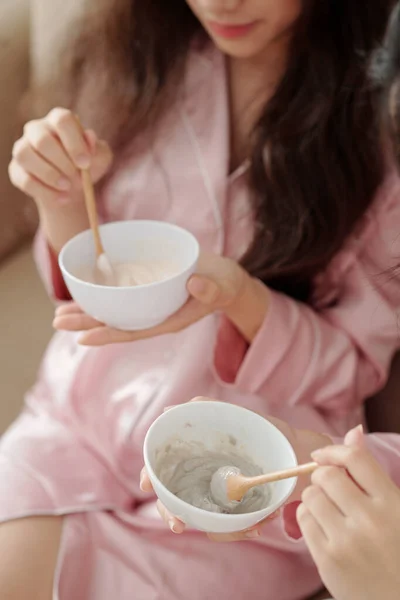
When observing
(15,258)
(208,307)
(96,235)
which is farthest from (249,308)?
(15,258)

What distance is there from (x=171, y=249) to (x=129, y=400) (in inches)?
6.8

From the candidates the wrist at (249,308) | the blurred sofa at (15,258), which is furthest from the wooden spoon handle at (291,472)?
the blurred sofa at (15,258)

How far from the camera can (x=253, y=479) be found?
46cm

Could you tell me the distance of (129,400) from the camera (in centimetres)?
74

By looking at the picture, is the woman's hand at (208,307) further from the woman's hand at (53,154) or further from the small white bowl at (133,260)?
the woman's hand at (53,154)

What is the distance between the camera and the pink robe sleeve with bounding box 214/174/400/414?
0.73 m

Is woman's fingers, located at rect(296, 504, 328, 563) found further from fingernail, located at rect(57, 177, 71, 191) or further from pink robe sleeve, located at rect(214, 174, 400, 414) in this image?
fingernail, located at rect(57, 177, 71, 191)

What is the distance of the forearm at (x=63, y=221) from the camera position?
774 millimetres

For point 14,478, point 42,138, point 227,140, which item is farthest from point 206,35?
point 14,478

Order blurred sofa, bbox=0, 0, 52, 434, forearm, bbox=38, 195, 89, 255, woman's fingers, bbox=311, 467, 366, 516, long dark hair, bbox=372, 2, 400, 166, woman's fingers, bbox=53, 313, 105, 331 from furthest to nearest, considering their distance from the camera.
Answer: blurred sofa, bbox=0, 0, 52, 434 < forearm, bbox=38, 195, 89, 255 < woman's fingers, bbox=53, 313, 105, 331 < long dark hair, bbox=372, 2, 400, 166 < woman's fingers, bbox=311, 467, 366, 516

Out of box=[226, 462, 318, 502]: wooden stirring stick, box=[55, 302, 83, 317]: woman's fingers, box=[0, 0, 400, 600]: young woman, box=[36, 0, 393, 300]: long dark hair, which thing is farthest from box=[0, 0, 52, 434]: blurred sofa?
box=[226, 462, 318, 502]: wooden stirring stick

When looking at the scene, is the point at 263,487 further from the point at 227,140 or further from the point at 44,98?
the point at 44,98

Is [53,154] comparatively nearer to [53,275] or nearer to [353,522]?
[53,275]

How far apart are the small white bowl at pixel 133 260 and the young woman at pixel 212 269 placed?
0.08 ft
